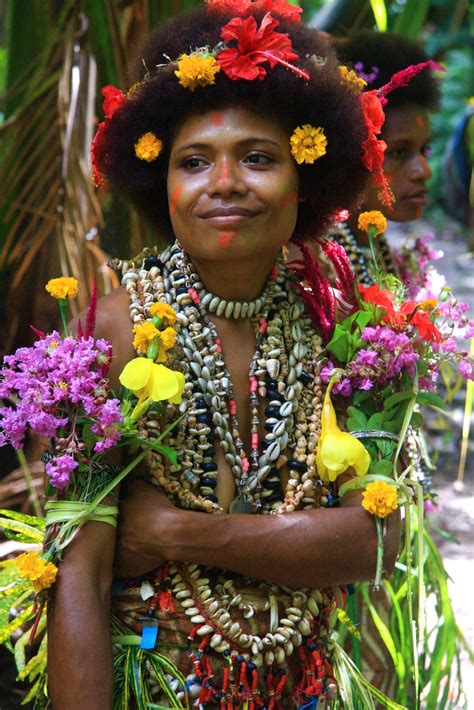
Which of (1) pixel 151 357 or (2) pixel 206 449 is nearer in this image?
(1) pixel 151 357

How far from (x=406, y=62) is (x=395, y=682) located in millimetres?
2058

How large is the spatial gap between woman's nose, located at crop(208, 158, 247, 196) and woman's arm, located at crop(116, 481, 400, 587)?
0.62m

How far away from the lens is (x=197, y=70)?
2.06m

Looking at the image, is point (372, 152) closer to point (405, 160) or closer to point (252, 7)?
point (252, 7)

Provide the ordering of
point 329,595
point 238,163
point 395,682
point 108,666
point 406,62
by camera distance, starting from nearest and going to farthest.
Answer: point 108,666
point 238,163
point 329,595
point 395,682
point 406,62

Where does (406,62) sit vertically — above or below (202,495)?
above

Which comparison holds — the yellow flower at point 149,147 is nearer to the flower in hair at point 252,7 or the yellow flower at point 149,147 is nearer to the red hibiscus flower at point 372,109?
the flower in hair at point 252,7

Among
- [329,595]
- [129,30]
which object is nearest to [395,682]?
[329,595]

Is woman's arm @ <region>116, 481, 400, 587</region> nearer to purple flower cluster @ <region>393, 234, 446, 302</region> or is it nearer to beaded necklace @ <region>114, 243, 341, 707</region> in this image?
beaded necklace @ <region>114, 243, 341, 707</region>

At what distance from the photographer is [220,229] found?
2.08 m

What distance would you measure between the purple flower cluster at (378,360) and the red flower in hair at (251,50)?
1.83ft

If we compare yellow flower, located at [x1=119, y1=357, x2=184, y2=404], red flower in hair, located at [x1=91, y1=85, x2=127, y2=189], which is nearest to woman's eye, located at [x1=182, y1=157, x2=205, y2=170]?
red flower in hair, located at [x1=91, y1=85, x2=127, y2=189]

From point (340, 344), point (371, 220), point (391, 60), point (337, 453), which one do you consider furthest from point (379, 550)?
point (391, 60)

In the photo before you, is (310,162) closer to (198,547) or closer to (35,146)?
(198,547)
